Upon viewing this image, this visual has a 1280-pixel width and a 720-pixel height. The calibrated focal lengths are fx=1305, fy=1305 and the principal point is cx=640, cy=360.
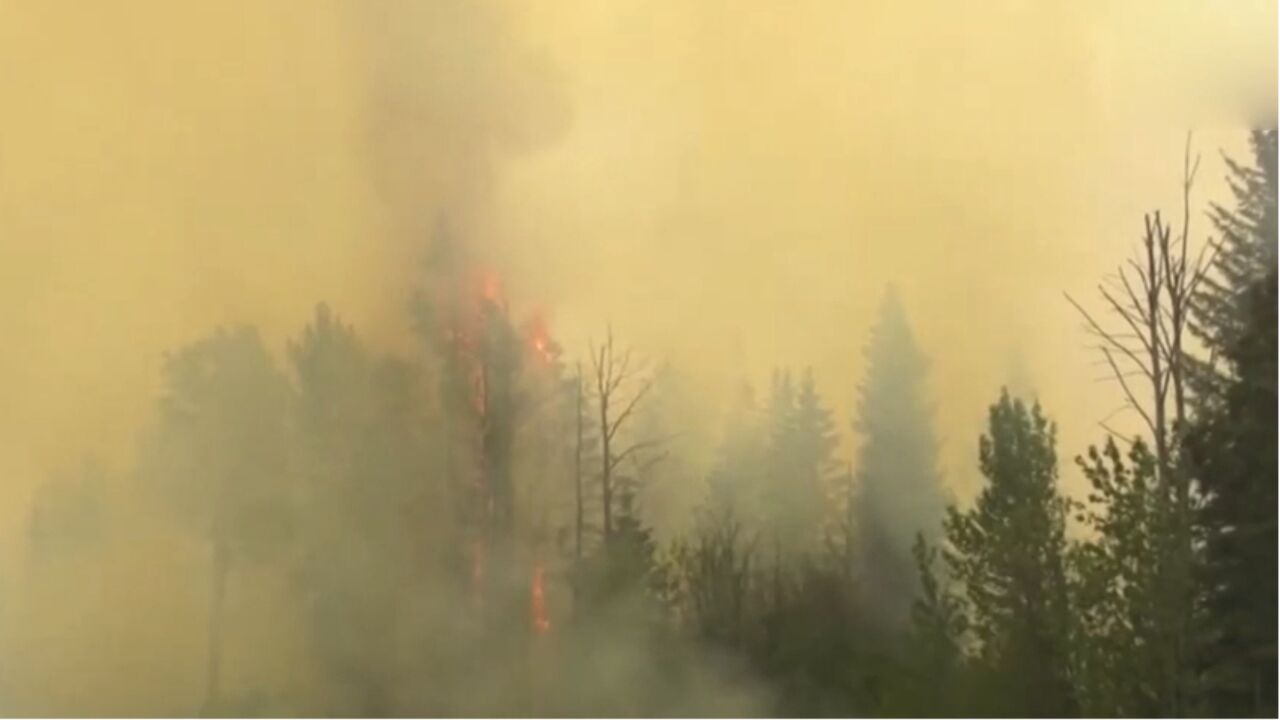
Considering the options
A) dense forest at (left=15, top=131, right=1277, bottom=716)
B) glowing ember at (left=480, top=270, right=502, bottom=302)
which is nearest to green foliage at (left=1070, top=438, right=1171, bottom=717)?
dense forest at (left=15, top=131, right=1277, bottom=716)

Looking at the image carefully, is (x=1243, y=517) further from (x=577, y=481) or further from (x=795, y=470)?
(x=577, y=481)

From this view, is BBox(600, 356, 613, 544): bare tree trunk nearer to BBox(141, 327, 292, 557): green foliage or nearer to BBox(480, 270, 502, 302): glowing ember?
BBox(480, 270, 502, 302): glowing ember

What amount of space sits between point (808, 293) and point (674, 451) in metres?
0.19

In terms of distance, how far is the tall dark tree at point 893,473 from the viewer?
1189 mm

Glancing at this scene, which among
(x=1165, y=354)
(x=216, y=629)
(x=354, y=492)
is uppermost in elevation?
(x=1165, y=354)

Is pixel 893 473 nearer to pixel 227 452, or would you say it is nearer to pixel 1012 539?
pixel 1012 539

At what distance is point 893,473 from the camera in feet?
3.92

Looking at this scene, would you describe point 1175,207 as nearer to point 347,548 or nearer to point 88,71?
point 347,548

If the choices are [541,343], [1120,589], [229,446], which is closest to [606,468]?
[541,343]

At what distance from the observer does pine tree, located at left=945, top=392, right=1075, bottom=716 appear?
118 centimetres

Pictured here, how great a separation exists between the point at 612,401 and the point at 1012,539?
1.27 ft

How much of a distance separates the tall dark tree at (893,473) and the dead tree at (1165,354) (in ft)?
0.55

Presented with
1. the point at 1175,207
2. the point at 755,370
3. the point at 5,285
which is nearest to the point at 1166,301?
the point at 1175,207

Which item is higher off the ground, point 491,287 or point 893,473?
point 491,287
